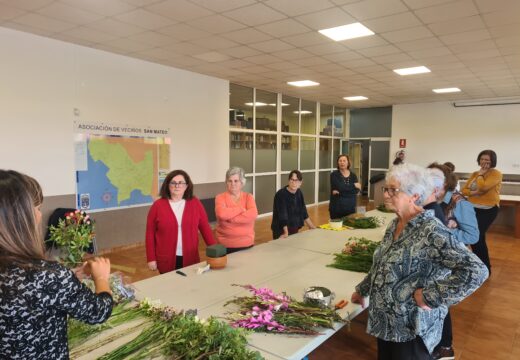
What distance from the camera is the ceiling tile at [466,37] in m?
4.36

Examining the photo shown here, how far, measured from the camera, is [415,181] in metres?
1.67

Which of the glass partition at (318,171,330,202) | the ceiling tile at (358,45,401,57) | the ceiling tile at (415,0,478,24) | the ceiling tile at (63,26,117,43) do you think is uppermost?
the ceiling tile at (63,26,117,43)

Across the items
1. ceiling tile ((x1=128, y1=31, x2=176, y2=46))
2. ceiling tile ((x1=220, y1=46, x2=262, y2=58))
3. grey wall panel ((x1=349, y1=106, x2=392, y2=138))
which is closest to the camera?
ceiling tile ((x1=128, y1=31, x2=176, y2=46))

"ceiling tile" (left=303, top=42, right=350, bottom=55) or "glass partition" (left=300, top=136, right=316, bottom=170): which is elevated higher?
"ceiling tile" (left=303, top=42, right=350, bottom=55)

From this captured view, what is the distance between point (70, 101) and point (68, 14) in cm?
146

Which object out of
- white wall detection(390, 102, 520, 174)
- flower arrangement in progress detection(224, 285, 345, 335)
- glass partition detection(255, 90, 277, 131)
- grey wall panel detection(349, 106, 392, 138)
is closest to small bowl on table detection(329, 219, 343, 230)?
flower arrangement in progress detection(224, 285, 345, 335)

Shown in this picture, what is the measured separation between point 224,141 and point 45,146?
348cm

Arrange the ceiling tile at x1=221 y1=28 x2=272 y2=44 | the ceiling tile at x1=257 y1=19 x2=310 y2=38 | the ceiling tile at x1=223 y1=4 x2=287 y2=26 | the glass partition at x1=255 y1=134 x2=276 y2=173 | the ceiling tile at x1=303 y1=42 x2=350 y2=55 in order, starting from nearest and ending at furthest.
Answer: the ceiling tile at x1=223 y1=4 x2=287 y2=26 → the ceiling tile at x1=257 y1=19 x2=310 y2=38 → the ceiling tile at x1=221 y1=28 x2=272 y2=44 → the ceiling tile at x1=303 y1=42 x2=350 y2=55 → the glass partition at x1=255 y1=134 x2=276 y2=173

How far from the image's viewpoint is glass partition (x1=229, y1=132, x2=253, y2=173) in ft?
26.0

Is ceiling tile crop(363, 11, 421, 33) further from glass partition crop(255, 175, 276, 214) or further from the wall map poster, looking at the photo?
glass partition crop(255, 175, 276, 214)

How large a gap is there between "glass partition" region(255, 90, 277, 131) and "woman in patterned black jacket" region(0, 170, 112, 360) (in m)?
7.58

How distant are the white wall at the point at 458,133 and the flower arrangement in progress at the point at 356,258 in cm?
809

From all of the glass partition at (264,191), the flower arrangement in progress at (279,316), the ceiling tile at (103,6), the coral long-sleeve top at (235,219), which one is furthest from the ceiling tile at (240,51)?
the flower arrangement in progress at (279,316)

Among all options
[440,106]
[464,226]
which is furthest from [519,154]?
[464,226]
